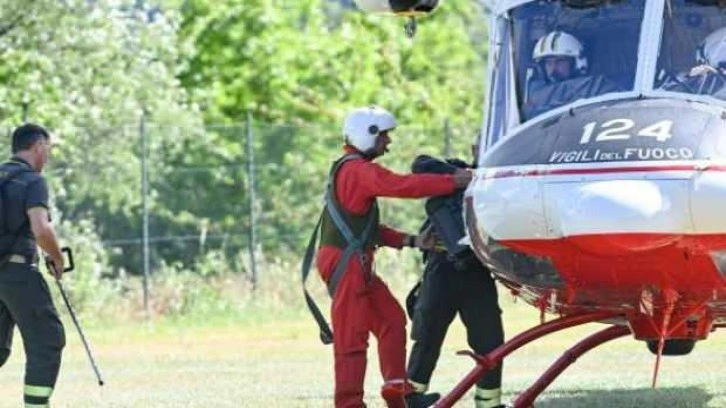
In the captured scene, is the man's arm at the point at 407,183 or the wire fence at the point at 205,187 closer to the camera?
the man's arm at the point at 407,183

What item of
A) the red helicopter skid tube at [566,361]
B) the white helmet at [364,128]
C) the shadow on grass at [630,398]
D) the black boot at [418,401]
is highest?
the white helmet at [364,128]

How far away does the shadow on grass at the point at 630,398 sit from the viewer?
13820 mm

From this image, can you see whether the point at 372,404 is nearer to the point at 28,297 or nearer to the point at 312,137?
the point at 28,297

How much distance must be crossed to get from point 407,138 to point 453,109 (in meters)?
14.0

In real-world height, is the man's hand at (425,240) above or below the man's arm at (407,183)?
below

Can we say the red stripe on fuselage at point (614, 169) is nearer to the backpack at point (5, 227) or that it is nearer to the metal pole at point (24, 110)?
the backpack at point (5, 227)

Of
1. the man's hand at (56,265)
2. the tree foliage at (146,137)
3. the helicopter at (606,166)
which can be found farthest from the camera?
the tree foliage at (146,137)

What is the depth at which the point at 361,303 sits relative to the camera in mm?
11688

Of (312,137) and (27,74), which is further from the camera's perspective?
(312,137)

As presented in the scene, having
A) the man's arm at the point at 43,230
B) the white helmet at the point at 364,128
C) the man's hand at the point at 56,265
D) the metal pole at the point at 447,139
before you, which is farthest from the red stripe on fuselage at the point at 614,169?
the metal pole at the point at 447,139

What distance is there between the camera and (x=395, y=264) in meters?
27.9

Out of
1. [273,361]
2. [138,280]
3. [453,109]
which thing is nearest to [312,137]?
[138,280]

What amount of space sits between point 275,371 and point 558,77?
7867 millimetres

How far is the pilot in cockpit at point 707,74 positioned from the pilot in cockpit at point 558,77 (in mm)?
346
